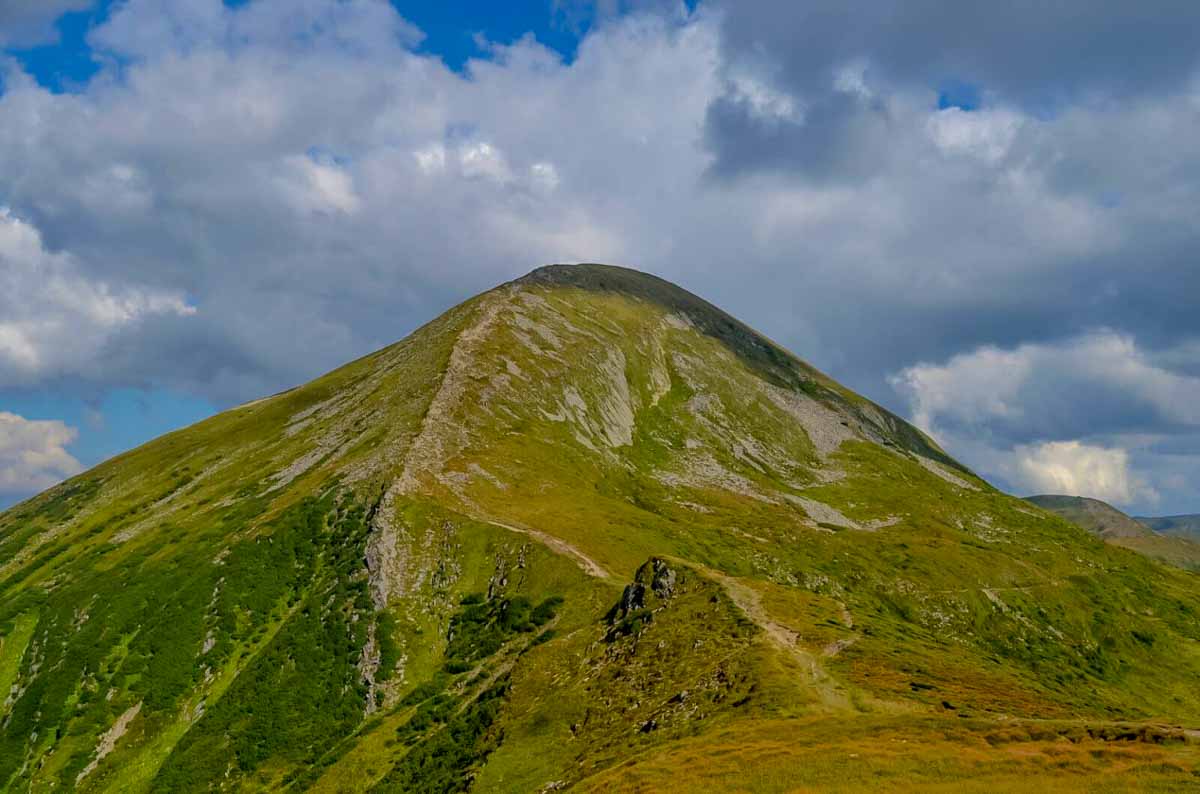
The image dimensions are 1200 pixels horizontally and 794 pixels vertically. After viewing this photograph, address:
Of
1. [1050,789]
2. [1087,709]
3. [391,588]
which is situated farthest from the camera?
[391,588]

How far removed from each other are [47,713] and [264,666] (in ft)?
81.3

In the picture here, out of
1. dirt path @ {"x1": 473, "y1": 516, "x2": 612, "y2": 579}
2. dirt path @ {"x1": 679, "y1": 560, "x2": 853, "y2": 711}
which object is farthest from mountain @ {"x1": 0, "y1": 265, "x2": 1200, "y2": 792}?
dirt path @ {"x1": 473, "y1": 516, "x2": 612, "y2": 579}

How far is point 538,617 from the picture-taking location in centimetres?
7481

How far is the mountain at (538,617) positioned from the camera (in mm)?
42969

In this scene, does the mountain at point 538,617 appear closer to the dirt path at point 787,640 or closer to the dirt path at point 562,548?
the dirt path at point 787,640

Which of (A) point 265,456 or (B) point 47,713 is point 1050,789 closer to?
(B) point 47,713

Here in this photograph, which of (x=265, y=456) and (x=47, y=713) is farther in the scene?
(x=265, y=456)

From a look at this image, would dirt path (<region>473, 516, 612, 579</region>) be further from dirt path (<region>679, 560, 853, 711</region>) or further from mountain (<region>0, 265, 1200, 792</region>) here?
dirt path (<region>679, 560, 853, 711</region>)

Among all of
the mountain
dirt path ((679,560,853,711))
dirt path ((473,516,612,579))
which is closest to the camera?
the mountain

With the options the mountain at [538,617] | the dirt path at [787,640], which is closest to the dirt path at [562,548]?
the mountain at [538,617]

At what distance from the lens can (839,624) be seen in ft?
201

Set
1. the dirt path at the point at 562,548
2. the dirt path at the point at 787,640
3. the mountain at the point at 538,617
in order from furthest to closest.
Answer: the dirt path at the point at 562,548 → the dirt path at the point at 787,640 → the mountain at the point at 538,617

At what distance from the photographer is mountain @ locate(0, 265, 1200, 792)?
141 feet

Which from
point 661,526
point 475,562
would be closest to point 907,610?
point 661,526
